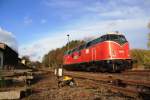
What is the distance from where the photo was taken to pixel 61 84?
13.3 metres

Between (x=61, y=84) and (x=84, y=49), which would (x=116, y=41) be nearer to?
(x=84, y=49)

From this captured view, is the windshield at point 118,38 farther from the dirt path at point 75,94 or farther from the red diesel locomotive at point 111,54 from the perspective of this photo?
the dirt path at point 75,94

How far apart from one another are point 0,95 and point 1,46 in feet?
93.8

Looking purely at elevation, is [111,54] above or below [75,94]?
above

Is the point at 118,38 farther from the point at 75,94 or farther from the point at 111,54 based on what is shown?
the point at 75,94

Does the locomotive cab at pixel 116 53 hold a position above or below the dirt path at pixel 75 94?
above

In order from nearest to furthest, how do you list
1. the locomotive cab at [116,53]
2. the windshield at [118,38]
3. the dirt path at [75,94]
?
the dirt path at [75,94], the locomotive cab at [116,53], the windshield at [118,38]

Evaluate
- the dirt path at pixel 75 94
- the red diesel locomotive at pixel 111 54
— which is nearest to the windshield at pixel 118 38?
the red diesel locomotive at pixel 111 54

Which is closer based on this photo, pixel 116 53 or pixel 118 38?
pixel 116 53

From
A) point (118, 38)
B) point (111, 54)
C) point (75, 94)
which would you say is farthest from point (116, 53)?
point (75, 94)

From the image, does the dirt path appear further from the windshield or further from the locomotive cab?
the windshield

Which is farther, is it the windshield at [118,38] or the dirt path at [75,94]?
the windshield at [118,38]

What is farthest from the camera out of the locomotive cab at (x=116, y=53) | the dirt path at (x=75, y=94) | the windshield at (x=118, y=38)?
the windshield at (x=118, y=38)

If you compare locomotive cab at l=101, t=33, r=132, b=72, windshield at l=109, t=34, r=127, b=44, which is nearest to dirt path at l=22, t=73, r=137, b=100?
locomotive cab at l=101, t=33, r=132, b=72
